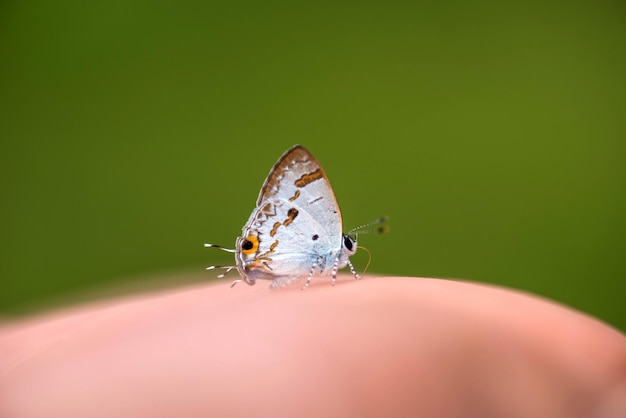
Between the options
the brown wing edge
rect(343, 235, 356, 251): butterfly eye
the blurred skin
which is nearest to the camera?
the blurred skin

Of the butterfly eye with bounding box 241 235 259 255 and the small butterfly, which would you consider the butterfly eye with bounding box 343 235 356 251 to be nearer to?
the small butterfly

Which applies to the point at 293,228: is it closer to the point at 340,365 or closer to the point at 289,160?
the point at 289,160

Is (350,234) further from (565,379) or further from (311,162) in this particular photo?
(565,379)

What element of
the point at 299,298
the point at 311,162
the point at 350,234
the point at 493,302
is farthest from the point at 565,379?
the point at 350,234

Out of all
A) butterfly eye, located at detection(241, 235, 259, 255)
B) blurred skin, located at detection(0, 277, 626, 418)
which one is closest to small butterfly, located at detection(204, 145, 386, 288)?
butterfly eye, located at detection(241, 235, 259, 255)

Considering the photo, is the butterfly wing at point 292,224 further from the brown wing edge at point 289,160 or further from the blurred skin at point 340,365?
the blurred skin at point 340,365

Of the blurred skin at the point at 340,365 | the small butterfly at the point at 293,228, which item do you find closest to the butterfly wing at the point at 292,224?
the small butterfly at the point at 293,228
